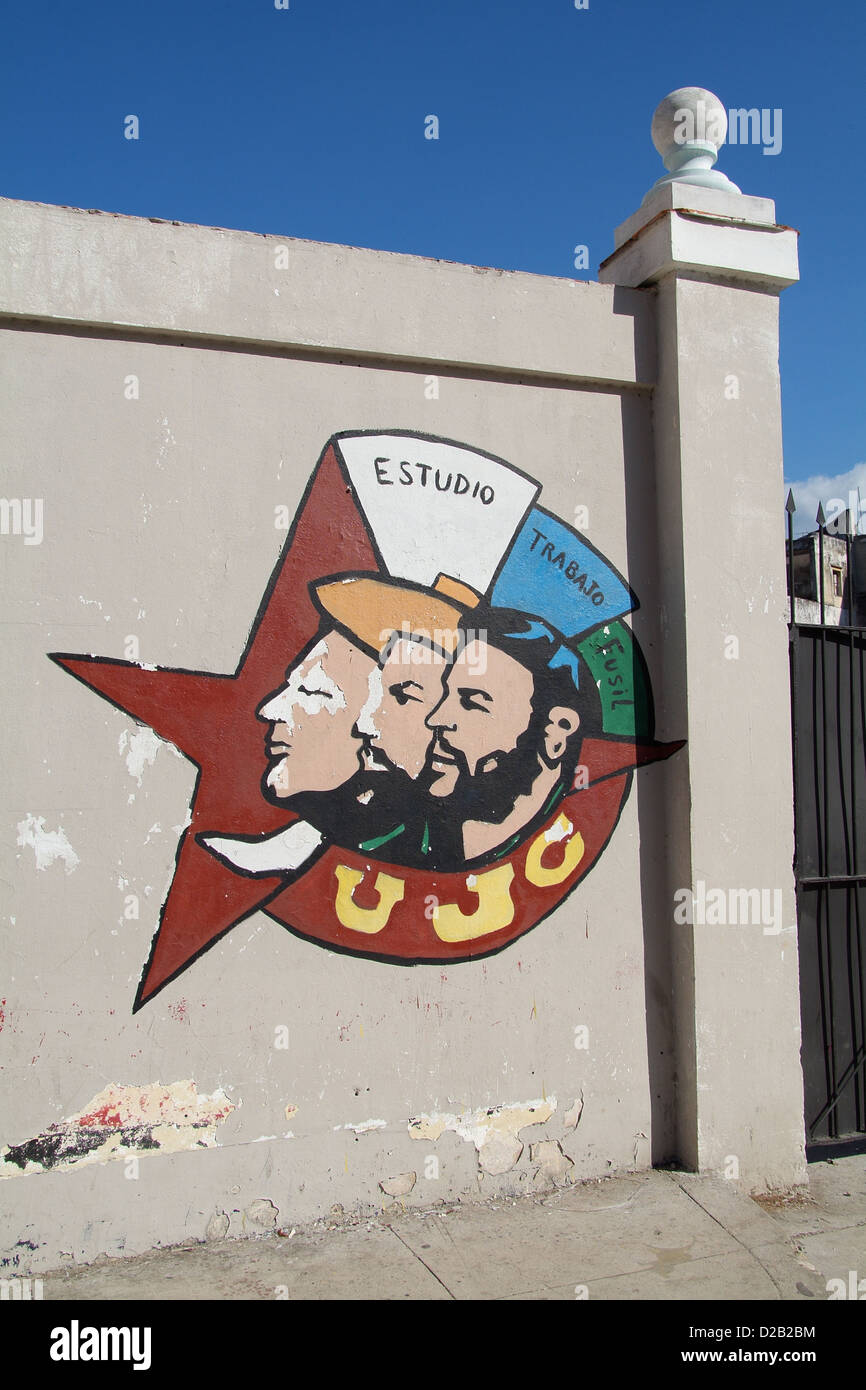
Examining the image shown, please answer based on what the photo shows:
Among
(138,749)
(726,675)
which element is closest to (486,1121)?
(138,749)

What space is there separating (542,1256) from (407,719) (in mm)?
2031

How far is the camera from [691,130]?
4.87 m

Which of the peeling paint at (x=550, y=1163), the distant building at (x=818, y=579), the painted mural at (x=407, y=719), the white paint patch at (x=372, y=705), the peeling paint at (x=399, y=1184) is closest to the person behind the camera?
the painted mural at (x=407, y=719)

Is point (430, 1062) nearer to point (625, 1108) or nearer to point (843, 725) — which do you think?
point (625, 1108)

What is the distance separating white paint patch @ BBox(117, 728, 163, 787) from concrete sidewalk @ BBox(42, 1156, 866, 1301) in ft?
5.56

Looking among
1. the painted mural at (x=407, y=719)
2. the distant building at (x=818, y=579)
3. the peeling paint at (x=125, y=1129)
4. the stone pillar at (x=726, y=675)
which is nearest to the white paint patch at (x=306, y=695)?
the painted mural at (x=407, y=719)

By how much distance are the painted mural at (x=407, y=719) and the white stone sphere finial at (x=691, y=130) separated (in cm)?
185

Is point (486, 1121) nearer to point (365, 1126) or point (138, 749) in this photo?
point (365, 1126)

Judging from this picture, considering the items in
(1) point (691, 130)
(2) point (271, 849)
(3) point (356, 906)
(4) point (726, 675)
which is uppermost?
(1) point (691, 130)

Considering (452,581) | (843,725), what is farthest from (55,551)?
(843,725)

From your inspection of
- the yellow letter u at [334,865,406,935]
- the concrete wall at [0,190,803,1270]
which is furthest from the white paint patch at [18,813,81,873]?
the yellow letter u at [334,865,406,935]

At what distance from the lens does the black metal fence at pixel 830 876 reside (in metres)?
4.84

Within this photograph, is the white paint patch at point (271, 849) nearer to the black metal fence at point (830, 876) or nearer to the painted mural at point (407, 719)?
the painted mural at point (407, 719)

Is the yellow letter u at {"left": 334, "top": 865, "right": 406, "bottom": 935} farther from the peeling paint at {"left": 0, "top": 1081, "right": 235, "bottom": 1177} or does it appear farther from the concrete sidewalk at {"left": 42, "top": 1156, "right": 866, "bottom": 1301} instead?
the concrete sidewalk at {"left": 42, "top": 1156, "right": 866, "bottom": 1301}
